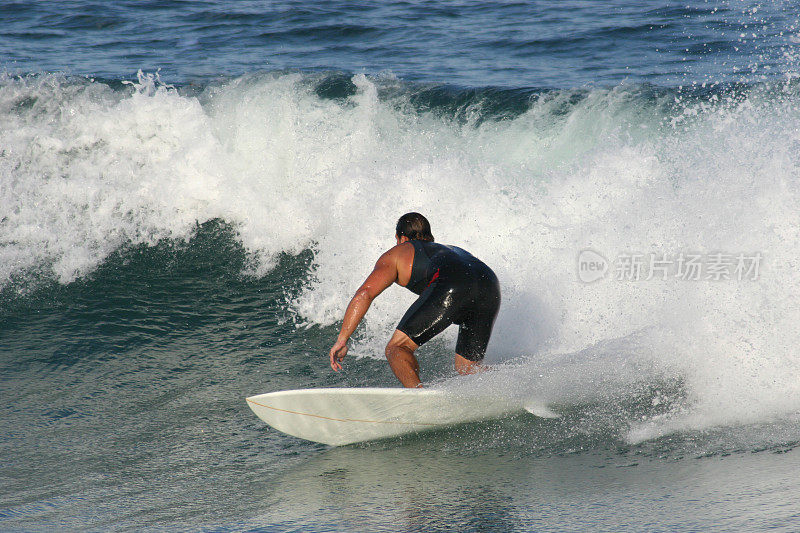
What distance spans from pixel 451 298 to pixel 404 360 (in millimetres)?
466

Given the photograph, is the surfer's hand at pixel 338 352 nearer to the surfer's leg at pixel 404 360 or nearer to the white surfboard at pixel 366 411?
the white surfboard at pixel 366 411

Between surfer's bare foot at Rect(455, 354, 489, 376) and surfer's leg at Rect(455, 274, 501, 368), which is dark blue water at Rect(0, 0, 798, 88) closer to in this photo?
surfer's leg at Rect(455, 274, 501, 368)

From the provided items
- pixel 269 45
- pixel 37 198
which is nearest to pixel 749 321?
pixel 37 198

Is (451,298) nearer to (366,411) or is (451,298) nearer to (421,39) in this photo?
(366,411)

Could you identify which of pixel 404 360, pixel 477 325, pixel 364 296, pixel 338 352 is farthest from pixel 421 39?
pixel 338 352

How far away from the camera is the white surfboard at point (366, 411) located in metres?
4.17

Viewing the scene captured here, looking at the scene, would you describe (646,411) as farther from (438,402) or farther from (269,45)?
(269,45)

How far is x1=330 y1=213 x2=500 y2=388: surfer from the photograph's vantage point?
4523 millimetres

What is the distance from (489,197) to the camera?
23.6ft

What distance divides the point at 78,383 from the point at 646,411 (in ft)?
12.6

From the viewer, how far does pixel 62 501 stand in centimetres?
378

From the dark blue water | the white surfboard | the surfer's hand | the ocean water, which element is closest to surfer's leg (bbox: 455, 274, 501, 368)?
the ocean water

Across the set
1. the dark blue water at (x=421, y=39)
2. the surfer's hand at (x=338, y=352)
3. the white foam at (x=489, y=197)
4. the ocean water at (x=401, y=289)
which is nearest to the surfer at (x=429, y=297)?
the surfer's hand at (x=338, y=352)

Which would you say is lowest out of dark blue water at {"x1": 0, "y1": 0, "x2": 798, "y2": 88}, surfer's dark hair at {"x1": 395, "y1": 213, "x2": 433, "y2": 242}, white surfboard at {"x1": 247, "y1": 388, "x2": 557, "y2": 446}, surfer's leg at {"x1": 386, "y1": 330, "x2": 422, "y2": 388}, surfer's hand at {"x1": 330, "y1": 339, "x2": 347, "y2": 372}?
white surfboard at {"x1": 247, "y1": 388, "x2": 557, "y2": 446}
